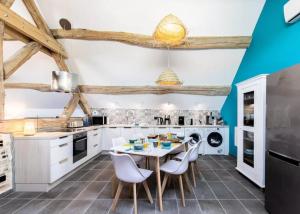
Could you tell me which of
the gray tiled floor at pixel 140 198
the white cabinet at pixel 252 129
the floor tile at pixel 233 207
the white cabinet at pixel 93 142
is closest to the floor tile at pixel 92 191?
the gray tiled floor at pixel 140 198

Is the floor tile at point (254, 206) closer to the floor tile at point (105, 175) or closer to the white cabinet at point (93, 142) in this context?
the floor tile at point (105, 175)

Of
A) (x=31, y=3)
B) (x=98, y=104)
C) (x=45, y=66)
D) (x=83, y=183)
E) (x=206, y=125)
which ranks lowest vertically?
(x=83, y=183)

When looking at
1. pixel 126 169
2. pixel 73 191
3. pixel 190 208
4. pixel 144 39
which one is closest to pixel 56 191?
pixel 73 191

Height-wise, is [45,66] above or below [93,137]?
above

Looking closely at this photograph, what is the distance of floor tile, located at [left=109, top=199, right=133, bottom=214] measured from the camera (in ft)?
7.21

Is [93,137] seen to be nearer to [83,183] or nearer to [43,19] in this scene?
[83,183]

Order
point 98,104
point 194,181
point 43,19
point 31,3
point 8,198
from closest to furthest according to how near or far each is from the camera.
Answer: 1. point 8,198
2. point 194,181
3. point 31,3
4. point 43,19
5. point 98,104

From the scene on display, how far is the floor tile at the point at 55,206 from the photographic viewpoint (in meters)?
2.20

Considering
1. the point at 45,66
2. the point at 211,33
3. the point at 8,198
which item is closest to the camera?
the point at 8,198

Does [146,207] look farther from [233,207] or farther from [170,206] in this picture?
[233,207]

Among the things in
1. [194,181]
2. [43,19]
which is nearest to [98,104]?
[43,19]

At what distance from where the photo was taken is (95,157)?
15.3ft

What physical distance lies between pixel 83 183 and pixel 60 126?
171cm

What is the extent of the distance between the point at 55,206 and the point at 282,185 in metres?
2.81
